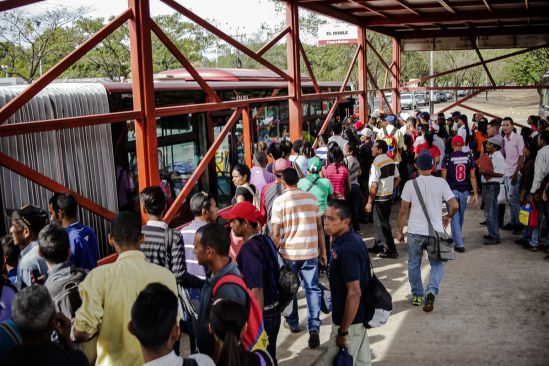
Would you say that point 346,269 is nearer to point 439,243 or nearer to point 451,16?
point 439,243

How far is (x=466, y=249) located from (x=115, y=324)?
7.11 m

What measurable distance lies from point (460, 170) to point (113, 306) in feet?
21.5

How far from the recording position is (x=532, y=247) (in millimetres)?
8797

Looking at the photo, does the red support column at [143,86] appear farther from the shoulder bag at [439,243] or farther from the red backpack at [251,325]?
the shoulder bag at [439,243]

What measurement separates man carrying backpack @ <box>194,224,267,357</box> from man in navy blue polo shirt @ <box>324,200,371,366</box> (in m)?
0.99

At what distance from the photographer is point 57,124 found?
4.48 m

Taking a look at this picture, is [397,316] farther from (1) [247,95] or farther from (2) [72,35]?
(2) [72,35]

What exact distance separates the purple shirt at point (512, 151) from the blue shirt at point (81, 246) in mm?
7768

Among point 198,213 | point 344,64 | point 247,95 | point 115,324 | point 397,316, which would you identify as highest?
point 344,64

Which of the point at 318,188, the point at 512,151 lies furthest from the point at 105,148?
the point at 512,151

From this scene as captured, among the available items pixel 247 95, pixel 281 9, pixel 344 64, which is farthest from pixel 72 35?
pixel 247 95

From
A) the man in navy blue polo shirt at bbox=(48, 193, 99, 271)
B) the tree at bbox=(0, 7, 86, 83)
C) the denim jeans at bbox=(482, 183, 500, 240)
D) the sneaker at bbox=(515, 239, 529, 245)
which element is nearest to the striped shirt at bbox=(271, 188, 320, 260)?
the man in navy blue polo shirt at bbox=(48, 193, 99, 271)

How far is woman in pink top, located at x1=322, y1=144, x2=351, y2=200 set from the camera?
7820mm

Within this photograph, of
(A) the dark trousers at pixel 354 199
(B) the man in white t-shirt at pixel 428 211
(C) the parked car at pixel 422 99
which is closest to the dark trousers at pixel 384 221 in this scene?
(A) the dark trousers at pixel 354 199
